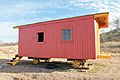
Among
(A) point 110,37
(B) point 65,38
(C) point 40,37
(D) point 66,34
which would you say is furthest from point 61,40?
Answer: (A) point 110,37

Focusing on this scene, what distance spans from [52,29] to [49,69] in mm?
3119

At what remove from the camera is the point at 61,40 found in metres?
17.2

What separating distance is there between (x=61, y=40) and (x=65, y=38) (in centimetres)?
36

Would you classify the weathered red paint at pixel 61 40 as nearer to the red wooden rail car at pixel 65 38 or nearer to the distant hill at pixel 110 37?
the red wooden rail car at pixel 65 38

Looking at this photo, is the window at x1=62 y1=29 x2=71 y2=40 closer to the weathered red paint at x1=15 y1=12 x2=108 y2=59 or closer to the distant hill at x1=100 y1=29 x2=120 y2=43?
the weathered red paint at x1=15 y1=12 x2=108 y2=59

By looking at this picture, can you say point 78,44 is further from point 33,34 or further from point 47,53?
point 33,34

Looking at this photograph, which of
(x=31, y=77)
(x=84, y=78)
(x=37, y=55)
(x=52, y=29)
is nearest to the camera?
(x=84, y=78)

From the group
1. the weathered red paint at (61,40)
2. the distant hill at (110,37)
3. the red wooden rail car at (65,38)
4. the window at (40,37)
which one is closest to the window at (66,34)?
the red wooden rail car at (65,38)

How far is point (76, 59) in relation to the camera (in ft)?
54.4

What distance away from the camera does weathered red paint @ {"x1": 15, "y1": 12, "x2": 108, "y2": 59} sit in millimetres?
15805

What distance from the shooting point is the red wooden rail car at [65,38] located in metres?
15.8

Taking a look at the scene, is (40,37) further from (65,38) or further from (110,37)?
(110,37)

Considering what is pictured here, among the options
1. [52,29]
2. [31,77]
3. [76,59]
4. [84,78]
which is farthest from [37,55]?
[84,78]

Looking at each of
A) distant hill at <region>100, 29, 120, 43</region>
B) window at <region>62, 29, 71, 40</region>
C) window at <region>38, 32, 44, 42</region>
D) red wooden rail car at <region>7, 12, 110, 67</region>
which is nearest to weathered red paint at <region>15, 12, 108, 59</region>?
red wooden rail car at <region>7, 12, 110, 67</region>
